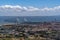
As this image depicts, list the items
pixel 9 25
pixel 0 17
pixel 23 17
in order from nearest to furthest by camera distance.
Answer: pixel 9 25, pixel 0 17, pixel 23 17

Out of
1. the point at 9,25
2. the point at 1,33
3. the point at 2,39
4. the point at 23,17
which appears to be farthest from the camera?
the point at 23,17

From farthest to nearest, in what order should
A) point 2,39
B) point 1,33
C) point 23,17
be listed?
point 23,17, point 1,33, point 2,39

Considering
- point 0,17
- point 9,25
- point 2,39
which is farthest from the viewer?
point 0,17

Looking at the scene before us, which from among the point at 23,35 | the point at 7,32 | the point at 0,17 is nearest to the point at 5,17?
the point at 0,17

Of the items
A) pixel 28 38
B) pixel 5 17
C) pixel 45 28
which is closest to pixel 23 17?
pixel 5 17

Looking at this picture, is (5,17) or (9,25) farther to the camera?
(5,17)

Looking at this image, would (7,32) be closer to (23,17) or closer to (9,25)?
(9,25)

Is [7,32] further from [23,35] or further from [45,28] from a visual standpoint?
[45,28]

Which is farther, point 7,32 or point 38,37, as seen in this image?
point 7,32

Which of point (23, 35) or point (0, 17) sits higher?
point (0, 17)
